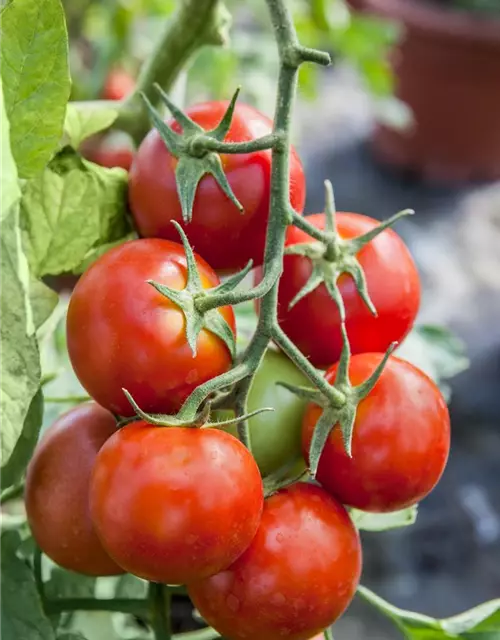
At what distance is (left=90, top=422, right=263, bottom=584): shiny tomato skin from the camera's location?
1.20 ft

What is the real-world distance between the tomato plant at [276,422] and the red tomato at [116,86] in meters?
0.69

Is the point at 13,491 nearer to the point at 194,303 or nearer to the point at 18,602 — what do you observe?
the point at 18,602

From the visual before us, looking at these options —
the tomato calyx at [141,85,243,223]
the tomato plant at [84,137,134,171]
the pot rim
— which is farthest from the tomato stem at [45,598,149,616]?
the pot rim

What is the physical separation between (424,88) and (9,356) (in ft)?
5.78

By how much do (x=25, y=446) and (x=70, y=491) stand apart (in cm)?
4

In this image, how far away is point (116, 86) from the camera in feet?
3.62

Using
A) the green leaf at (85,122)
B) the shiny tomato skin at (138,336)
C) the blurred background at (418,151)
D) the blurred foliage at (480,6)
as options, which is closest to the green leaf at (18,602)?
the shiny tomato skin at (138,336)

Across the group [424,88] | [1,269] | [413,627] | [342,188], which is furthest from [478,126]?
[1,269]

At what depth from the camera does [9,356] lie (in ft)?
1.37

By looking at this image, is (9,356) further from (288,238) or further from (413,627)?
(413,627)

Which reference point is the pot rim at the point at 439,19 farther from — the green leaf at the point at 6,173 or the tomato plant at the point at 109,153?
the green leaf at the point at 6,173

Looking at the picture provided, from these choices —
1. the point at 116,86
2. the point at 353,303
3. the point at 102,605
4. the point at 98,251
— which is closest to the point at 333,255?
the point at 353,303

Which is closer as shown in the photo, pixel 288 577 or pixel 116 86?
pixel 288 577

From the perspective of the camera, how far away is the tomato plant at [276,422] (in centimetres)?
46
